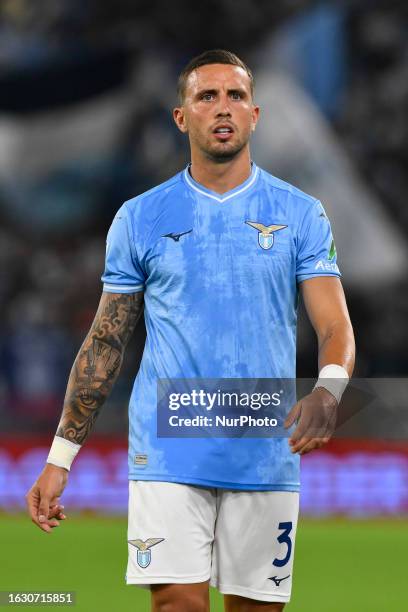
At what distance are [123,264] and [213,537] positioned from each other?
3.43ft

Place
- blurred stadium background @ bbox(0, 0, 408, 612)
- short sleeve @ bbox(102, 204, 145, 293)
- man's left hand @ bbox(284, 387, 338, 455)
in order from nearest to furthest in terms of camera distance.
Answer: man's left hand @ bbox(284, 387, 338, 455)
short sleeve @ bbox(102, 204, 145, 293)
blurred stadium background @ bbox(0, 0, 408, 612)

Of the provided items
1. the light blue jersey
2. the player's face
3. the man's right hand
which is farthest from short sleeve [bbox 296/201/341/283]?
the man's right hand

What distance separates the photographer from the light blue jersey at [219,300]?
4.74 metres

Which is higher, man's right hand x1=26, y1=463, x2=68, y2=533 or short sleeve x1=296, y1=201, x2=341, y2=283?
short sleeve x1=296, y1=201, x2=341, y2=283

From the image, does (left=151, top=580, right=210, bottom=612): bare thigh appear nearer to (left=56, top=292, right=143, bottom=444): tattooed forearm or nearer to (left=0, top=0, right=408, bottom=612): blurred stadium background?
(left=56, top=292, right=143, bottom=444): tattooed forearm

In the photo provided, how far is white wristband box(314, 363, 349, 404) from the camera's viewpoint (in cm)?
433

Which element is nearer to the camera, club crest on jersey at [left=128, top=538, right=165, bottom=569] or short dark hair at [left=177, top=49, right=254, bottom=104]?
club crest on jersey at [left=128, top=538, right=165, bottom=569]

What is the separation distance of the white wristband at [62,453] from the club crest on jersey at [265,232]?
1.01 metres

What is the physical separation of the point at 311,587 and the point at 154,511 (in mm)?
4921

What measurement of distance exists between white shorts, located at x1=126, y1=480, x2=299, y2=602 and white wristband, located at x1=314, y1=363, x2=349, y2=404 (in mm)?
618

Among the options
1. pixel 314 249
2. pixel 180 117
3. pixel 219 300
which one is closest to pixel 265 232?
pixel 314 249

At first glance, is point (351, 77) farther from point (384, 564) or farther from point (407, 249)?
point (384, 564)

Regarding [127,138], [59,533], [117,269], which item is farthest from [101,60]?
[117,269]

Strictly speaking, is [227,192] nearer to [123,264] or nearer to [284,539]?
[123,264]
